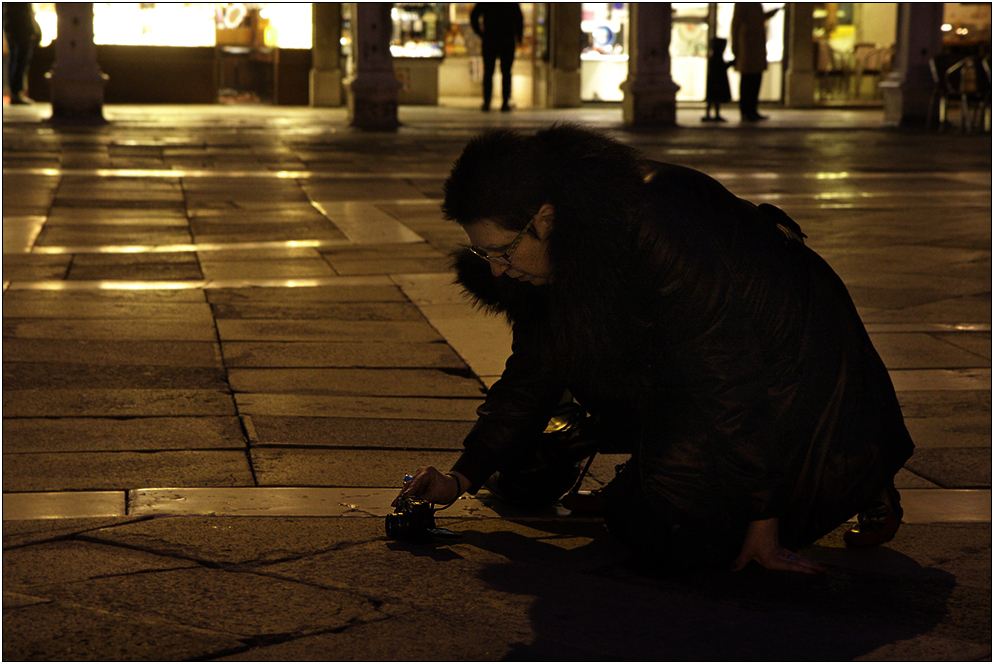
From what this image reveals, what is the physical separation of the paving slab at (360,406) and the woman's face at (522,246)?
5.43 feet

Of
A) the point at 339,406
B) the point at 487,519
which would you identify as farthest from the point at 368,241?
the point at 487,519

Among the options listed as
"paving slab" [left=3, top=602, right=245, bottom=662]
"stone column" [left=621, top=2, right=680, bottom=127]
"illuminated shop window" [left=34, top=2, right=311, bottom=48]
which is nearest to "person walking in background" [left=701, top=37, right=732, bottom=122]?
"stone column" [left=621, top=2, right=680, bottom=127]

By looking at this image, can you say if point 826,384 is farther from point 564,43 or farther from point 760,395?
point 564,43

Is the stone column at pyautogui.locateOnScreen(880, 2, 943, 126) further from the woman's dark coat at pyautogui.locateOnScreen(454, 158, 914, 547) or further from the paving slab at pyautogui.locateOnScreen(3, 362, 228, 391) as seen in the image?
the woman's dark coat at pyautogui.locateOnScreen(454, 158, 914, 547)

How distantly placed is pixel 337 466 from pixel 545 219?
142cm

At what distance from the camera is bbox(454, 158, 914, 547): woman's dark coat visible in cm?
292

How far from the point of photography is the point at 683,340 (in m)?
2.98

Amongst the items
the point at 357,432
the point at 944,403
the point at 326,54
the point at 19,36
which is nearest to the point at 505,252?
the point at 357,432

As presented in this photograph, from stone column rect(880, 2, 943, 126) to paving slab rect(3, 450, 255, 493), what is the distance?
17882 millimetres

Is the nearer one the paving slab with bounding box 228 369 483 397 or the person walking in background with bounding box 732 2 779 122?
the paving slab with bounding box 228 369 483 397

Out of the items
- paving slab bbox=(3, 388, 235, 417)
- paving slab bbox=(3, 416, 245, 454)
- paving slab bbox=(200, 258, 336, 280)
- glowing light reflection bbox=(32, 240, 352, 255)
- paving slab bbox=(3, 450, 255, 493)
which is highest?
glowing light reflection bbox=(32, 240, 352, 255)

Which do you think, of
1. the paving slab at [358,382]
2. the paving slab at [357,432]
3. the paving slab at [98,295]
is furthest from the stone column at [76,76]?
the paving slab at [357,432]

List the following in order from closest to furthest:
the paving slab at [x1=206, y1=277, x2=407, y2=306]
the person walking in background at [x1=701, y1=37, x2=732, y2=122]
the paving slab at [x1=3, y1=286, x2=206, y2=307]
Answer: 1. the paving slab at [x1=3, y1=286, x2=206, y2=307]
2. the paving slab at [x1=206, y1=277, x2=407, y2=306]
3. the person walking in background at [x1=701, y1=37, x2=732, y2=122]

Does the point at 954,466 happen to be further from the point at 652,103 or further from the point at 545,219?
the point at 652,103
